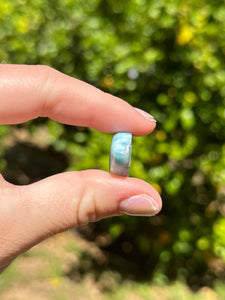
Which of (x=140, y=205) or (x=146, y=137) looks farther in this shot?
(x=146, y=137)

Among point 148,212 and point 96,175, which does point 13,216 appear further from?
point 148,212

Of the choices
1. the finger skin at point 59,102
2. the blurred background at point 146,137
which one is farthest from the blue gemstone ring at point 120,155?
the blurred background at point 146,137

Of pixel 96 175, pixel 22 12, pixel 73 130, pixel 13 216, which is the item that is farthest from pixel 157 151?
pixel 22 12

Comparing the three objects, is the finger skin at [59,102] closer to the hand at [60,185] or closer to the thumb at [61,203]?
the hand at [60,185]

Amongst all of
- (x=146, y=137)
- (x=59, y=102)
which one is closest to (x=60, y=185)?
(x=59, y=102)

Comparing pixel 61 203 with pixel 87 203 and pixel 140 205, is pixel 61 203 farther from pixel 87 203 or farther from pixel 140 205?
pixel 140 205

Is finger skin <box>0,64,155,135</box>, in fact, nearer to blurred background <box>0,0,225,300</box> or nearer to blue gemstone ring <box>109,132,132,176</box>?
blue gemstone ring <box>109,132,132,176</box>

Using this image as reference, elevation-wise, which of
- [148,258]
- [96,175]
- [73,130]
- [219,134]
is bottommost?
[148,258]
